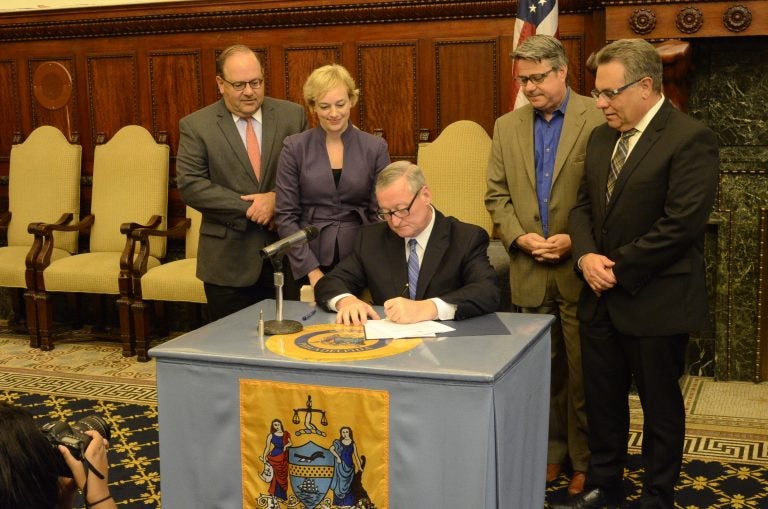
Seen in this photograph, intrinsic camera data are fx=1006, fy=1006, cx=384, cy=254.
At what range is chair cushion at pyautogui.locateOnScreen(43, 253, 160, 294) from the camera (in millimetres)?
6484

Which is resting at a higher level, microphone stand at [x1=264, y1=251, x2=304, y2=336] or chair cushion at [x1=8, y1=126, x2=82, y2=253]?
chair cushion at [x1=8, y1=126, x2=82, y2=253]

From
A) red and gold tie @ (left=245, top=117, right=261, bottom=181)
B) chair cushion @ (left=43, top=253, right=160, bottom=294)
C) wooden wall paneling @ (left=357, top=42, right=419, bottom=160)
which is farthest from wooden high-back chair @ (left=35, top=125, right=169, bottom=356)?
red and gold tie @ (left=245, top=117, right=261, bottom=181)

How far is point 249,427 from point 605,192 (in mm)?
1585

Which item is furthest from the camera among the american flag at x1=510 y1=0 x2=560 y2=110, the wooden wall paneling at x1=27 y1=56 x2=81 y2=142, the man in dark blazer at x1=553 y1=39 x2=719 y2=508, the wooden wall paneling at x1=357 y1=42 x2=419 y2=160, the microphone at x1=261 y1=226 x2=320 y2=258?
the wooden wall paneling at x1=27 y1=56 x2=81 y2=142

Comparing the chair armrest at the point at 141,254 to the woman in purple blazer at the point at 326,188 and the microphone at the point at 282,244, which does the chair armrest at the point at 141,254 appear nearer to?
the woman in purple blazer at the point at 326,188

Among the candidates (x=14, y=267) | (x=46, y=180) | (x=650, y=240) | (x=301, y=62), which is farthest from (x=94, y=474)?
(x=46, y=180)

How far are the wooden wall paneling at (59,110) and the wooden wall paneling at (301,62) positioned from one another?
5.46 feet

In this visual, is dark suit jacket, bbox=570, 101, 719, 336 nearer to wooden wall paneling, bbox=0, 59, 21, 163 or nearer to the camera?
the camera

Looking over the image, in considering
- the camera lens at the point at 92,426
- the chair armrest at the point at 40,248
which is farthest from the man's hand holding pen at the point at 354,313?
the chair armrest at the point at 40,248

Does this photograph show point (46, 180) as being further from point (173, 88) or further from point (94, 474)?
point (94, 474)

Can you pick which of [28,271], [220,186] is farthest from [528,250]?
[28,271]

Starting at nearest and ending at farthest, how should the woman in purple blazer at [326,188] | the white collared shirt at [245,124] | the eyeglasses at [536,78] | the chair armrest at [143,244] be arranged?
the eyeglasses at [536,78] < the woman in purple blazer at [326,188] < the white collared shirt at [245,124] < the chair armrest at [143,244]

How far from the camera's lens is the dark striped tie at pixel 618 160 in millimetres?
3711

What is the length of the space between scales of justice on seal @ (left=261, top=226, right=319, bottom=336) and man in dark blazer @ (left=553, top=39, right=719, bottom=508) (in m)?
1.08
